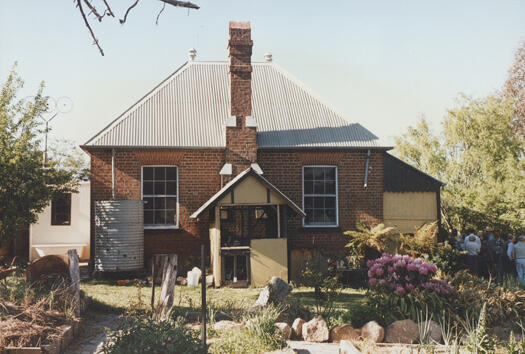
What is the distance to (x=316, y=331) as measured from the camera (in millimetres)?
8164

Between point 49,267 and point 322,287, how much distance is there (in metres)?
5.67

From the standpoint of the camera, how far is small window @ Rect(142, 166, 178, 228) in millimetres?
15789

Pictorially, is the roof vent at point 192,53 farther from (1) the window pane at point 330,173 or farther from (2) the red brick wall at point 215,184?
(1) the window pane at point 330,173

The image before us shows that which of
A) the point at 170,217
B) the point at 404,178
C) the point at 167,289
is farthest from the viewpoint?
the point at 404,178

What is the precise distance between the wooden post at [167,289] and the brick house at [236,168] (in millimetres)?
5129

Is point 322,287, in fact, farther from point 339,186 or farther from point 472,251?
point 472,251

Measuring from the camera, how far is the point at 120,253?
1448 cm

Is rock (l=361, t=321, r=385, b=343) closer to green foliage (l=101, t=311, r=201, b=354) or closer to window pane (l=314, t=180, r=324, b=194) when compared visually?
green foliage (l=101, t=311, r=201, b=354)

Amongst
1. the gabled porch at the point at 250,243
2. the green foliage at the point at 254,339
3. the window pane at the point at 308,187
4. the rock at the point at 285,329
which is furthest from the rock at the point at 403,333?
the window pane at the point at 308,187

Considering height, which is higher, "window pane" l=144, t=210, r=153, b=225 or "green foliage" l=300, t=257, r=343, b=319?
"window pane" l=144, t=210, r=153, b=225

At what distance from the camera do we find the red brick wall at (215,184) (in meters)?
15.5

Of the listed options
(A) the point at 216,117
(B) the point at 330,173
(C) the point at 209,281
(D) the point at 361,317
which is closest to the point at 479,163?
(B) the point at 330,173

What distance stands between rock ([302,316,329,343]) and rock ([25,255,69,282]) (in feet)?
16.7

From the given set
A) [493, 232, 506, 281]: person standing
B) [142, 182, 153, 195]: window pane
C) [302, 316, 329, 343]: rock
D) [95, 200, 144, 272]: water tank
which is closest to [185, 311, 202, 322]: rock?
[302, 316, 329, 343]: rock
